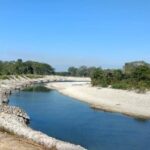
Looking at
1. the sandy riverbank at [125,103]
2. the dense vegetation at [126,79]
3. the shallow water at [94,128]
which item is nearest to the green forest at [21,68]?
the dense vegetation at [126,79]

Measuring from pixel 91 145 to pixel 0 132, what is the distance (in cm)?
693

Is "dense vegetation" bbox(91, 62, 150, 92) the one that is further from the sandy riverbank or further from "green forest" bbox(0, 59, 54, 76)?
"green forest" bbox(0, 59, 54, 76)

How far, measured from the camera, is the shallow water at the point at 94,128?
31984 millimetres

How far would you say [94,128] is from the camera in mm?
38562

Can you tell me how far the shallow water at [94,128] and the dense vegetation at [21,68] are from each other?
321 feet

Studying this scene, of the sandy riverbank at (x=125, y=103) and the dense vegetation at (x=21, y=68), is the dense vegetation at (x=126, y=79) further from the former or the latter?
the dense vegetation at (x=21, y=68)

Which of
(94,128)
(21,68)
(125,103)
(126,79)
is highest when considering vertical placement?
(21,68)

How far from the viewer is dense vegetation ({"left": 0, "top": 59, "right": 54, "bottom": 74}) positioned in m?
156

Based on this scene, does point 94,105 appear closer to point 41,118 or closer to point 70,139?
point 41,118

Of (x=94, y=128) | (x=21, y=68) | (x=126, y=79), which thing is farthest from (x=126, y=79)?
(x=21, y=68)

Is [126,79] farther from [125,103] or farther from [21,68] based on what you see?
[21,68]

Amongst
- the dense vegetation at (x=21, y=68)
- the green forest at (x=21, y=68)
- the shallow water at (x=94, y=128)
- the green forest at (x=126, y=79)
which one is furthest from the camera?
the green forest at (x=21, y=68)

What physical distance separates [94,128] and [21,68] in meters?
132

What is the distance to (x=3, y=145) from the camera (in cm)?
2519
